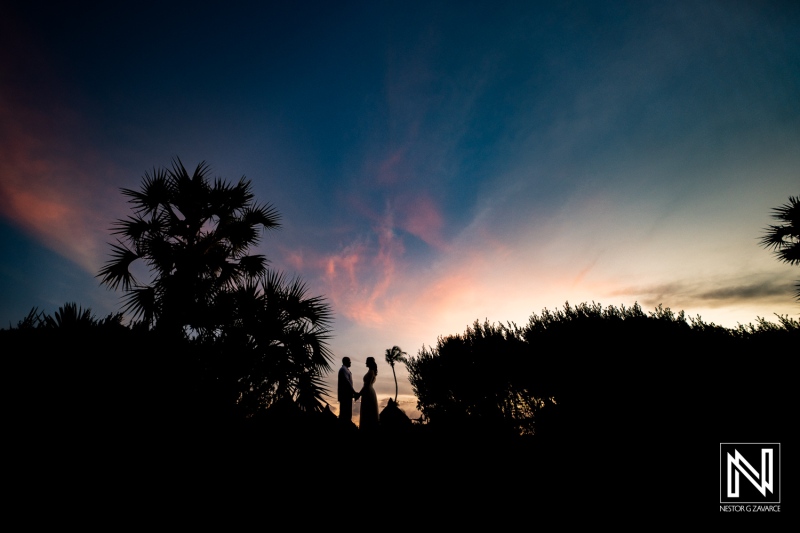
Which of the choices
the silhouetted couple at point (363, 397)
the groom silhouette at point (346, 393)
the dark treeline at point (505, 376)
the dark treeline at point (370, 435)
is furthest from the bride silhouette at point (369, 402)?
the dark treeline at point (505, 376)

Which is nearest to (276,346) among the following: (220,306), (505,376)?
(220,306)

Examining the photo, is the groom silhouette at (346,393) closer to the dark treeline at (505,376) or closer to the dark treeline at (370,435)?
the dark treeline at (370,435)

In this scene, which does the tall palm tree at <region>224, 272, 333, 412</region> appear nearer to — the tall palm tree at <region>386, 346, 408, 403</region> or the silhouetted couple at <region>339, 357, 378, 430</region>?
the silhouetted couple at <region>339, 357, 378, 430</region>

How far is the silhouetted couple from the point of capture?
7236 mm

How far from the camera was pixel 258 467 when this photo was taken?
2998 millimetres

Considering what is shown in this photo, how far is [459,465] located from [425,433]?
1373 mm

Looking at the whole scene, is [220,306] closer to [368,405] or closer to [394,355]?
[368,405]

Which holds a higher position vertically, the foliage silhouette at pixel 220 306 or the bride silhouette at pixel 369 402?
the foliage silhouette at pixel 220 306

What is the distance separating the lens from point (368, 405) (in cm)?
727

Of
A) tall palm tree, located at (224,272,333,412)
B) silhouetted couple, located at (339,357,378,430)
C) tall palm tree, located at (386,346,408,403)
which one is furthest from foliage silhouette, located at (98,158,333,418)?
tall palm tree, located at (386,346,408,403)

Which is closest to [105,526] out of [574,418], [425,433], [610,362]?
[425,433]

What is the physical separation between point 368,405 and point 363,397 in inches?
10.2

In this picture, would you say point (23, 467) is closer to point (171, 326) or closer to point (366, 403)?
point (171, 326)

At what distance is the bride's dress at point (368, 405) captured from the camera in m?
7.23
